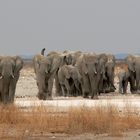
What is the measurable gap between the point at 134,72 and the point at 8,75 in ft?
53.6

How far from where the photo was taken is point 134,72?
42875 mm

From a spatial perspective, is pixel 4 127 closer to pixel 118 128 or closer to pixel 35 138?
pixel 35 138

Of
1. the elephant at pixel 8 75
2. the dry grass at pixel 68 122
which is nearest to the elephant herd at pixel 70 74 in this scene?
the elephant at pixel 8 75

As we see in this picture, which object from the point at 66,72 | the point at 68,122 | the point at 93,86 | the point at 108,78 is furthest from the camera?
the point at 108,78

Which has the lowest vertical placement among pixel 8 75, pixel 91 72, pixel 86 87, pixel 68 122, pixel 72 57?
pixel 68 122

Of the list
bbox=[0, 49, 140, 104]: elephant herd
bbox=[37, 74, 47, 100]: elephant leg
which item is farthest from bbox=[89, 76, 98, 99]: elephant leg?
bbox=[37, 74, 47, 100]: elephant leg

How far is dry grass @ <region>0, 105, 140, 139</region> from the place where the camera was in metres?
19.7

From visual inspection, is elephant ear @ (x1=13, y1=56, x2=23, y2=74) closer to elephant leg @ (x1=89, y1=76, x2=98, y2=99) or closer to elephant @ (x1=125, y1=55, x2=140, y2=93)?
elephant leg @ (x1=89, y1=76, x2=98, y2=99)

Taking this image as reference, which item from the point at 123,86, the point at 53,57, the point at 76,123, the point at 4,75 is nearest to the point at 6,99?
the point at 4,75

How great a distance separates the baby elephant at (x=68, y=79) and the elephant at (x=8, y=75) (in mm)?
9567

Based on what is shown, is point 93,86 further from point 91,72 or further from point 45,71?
point 45,71

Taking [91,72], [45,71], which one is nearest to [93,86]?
[91,72]

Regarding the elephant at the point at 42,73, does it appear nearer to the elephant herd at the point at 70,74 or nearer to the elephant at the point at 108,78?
the elephant herd at the point at 70,74

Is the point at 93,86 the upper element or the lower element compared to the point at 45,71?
lower
